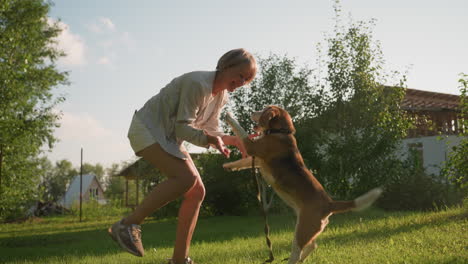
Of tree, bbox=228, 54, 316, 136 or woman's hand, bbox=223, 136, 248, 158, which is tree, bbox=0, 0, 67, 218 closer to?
tree, bbox=228, 54, 316, 136

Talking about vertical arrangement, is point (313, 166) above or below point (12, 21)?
below

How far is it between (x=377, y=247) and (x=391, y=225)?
10.5ft

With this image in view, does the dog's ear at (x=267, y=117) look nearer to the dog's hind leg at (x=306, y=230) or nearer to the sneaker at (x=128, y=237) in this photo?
the dog's hind leg at (x=306, y=230)

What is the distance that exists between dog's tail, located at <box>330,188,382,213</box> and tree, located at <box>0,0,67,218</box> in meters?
14.8

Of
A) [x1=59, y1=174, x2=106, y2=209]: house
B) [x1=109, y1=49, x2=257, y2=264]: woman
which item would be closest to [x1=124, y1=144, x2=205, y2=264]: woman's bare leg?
[x1=109, y1=49, x2=257, y2=264]: woman

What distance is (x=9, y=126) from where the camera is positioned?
1619 centimetres

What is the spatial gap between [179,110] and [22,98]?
53.2 feet

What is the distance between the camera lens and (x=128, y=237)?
11.9 ft

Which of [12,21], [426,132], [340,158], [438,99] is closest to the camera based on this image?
[340,158]

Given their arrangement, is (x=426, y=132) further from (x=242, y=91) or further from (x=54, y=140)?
(x=54, y=140)

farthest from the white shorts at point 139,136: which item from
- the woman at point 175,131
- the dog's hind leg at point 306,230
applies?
the dog's hind leg at point 306,230

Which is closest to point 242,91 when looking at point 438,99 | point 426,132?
point 426,132

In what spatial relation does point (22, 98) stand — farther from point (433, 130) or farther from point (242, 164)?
point (433, 130)

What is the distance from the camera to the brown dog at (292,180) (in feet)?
12.6
